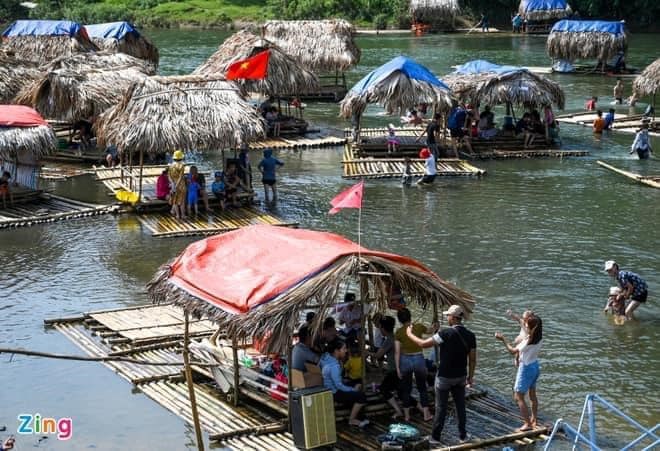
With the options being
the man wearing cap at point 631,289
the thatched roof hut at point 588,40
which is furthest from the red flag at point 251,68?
the thatched roof hut at point 588,40

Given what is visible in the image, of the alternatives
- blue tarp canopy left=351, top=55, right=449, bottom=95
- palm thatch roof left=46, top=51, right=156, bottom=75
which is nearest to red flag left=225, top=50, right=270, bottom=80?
blue tarp canopy left=351, top=55, right=449, bottom=95

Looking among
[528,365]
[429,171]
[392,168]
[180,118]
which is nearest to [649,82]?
[392,168]

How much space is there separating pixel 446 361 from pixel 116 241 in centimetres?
1104

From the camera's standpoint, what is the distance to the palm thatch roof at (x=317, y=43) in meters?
38.9

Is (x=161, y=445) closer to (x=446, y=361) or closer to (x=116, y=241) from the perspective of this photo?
(x=446, y=361)

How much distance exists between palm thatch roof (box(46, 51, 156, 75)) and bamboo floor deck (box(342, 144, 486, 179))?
686 cm

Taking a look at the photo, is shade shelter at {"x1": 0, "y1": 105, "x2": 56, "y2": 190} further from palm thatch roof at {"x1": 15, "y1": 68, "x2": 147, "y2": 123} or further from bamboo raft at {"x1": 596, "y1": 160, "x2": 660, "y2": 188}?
bamboo raft at {"x1": 596, "y1": 160, "x2": 660, "y2": 188}

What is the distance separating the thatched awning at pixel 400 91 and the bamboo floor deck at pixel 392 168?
142 centimetres

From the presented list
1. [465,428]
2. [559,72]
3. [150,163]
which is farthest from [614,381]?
[559,72]

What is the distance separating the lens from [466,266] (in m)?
19.4

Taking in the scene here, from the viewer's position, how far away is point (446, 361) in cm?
1155

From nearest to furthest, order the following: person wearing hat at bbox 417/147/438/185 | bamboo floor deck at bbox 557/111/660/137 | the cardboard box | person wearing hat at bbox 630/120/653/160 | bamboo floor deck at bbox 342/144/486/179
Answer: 1. the cardboard box
2. person wearing hat at bbox 417/147/438/185
3. bamboo floor deck at bbox 342/144/486/179
4. person wearing hat at bbox 630/120/653/160
5. bamboo floor deck at bbox 557/111/660/137

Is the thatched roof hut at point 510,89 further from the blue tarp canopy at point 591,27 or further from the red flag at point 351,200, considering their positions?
the red flag at point 351,200

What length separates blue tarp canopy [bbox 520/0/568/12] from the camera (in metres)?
60.7
